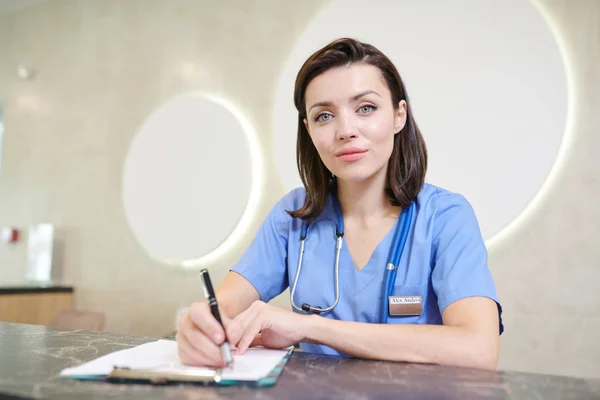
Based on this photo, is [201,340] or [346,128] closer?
[201,340]

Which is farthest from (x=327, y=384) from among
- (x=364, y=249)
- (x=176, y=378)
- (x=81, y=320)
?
(x=81, y=320)

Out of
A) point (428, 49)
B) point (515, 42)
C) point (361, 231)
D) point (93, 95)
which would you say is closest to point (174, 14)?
point (93, 95)

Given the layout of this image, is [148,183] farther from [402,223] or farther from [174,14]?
[402,223]

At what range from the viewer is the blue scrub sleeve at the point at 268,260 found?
1254 mm

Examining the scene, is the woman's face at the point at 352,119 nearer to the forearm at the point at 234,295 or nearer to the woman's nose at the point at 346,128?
the woman's nose at the point at 346,128

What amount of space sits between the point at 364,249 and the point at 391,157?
276 millimetres

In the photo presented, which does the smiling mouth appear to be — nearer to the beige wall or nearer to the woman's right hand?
the woman's right hand

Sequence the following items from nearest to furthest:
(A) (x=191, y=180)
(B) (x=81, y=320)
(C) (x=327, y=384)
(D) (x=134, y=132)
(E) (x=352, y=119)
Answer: (C) (x=327, y=384) < (E) (x=352, y=119) < (B) (x=81, y=320) < (A) (x=191, y=180) < (D) (x=134, y=132)

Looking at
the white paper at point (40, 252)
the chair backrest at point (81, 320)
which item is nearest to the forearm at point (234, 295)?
the chair backrest at point (81, 320)

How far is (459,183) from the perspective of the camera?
2080 mm

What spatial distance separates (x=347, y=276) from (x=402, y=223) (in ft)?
0.62

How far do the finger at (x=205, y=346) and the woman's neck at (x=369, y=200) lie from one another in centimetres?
63

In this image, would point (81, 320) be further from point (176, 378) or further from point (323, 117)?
point (176, 378)

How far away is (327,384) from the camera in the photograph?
0.63 m
